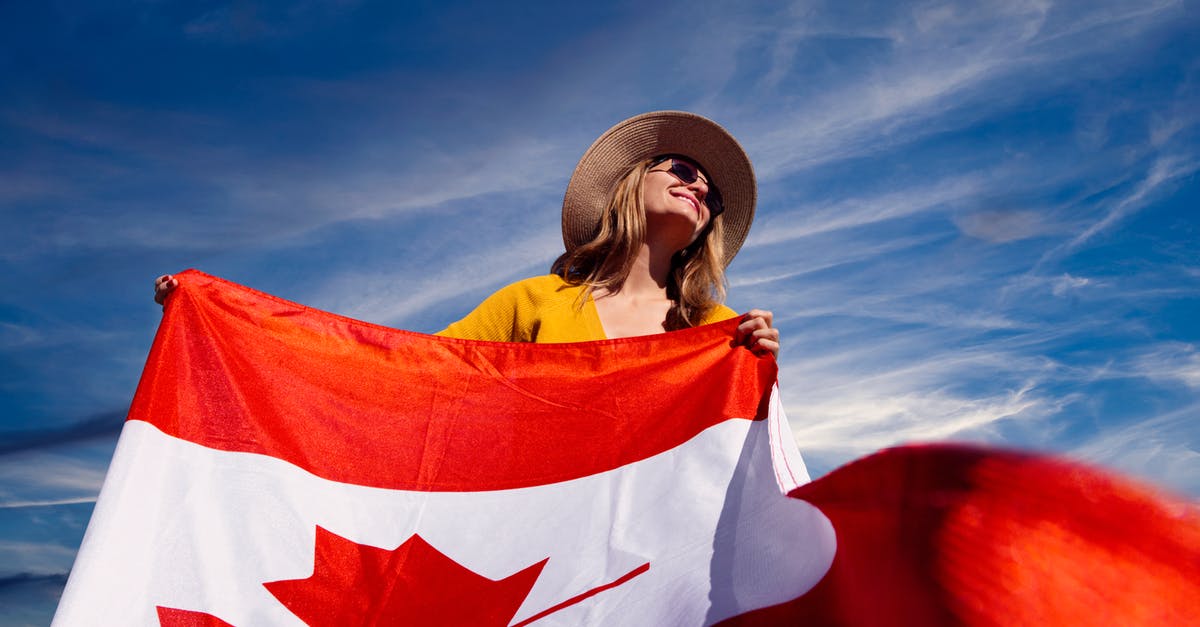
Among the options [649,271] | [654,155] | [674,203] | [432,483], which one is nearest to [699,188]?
[674,203]

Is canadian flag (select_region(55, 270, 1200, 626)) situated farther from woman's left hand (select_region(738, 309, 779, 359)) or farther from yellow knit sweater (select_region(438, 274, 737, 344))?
yellow knit sweater (select_region(438, 274, 737, 344))

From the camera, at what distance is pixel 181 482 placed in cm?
253

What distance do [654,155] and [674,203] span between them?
1.62 feet

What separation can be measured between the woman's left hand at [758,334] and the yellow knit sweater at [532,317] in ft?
2.42

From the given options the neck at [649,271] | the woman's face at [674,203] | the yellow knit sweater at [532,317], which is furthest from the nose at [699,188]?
the yellow knit sweater at [532,317]

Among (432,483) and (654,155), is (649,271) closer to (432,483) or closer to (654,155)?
(654,155)

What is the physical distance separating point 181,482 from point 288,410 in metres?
0.43

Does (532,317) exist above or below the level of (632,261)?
below

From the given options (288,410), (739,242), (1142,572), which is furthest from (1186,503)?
(739,242)

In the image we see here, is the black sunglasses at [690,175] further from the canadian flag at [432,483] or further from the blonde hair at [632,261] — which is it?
the canadian flag at [432,483]

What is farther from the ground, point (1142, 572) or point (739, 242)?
point (739, 242)

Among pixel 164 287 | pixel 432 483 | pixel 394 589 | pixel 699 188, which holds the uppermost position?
pixel 699 188

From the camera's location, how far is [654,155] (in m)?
4.75

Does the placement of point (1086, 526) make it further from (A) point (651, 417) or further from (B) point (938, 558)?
(A) point (651, 417)
